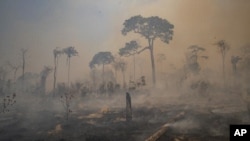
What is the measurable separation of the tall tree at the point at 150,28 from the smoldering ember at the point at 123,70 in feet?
0.05

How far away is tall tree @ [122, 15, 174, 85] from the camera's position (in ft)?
16.3

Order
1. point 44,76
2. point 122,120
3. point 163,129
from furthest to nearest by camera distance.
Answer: point 44,76 < point 122,120 < point 163,129

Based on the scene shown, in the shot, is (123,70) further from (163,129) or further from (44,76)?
(44,76)

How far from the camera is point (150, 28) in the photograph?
5.01 metres

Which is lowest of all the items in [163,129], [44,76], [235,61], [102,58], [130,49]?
[163,129]

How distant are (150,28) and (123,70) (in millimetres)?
750

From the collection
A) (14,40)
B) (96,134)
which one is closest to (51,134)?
(96,134)

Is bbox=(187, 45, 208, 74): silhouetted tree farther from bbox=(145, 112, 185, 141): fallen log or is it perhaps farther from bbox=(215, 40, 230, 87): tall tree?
bbox=(145, 112, 185, 141): fallen log

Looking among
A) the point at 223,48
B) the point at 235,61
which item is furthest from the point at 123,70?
the point at 235,61

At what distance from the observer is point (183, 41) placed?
4965mm

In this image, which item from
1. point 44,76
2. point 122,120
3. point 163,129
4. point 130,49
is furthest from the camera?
point 130,49

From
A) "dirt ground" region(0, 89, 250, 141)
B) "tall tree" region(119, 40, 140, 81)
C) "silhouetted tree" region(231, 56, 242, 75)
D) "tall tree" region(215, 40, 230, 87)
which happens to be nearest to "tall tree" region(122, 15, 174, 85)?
"tall tree" region(119, 40, 140, 81)

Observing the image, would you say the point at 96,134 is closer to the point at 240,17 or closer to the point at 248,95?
the point at 248,95

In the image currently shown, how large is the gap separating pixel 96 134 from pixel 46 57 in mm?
1345
